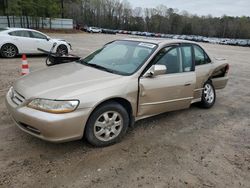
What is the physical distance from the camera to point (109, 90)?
335cm

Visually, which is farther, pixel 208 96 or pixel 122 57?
pixel 208 96

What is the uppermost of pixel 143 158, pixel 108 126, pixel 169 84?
pixel 169 84

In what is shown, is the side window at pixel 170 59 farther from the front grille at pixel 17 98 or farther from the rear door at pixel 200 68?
the front grille at pixel 17 98

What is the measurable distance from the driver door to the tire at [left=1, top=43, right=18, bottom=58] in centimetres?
857

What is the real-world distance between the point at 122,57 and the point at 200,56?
6.13ft

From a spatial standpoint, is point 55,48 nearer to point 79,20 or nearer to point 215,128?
point 215,128

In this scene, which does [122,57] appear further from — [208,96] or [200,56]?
[208,96]

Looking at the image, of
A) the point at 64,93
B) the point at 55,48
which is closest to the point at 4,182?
the point at 64,93

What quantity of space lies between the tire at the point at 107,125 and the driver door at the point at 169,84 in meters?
0.40

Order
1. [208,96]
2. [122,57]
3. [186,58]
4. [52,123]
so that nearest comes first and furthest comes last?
[52,123] → [122,57] → [186,58] → [208,96]

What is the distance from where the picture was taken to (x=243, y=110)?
5.51 m

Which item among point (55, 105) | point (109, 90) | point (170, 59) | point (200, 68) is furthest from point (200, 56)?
point (55, 105)

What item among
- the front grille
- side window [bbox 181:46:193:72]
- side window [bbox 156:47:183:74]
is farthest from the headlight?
side window [bbox 181:46:193:72]

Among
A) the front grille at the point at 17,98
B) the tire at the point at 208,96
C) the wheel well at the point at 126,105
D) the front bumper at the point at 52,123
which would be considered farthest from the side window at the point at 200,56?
the front grille at the point at 17,98
